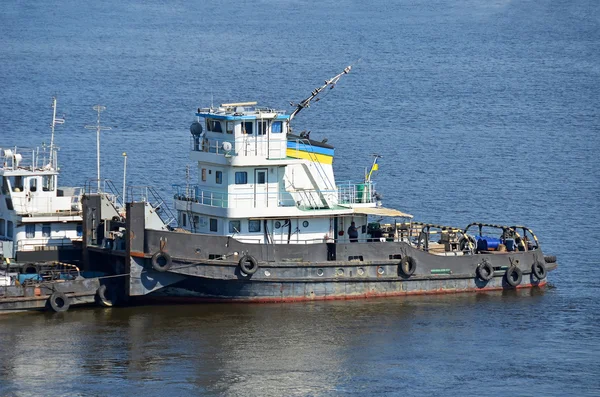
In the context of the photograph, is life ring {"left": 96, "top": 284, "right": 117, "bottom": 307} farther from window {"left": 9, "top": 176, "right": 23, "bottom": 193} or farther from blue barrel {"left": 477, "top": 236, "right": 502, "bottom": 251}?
blue barrel {"left": 477, "top": 236, "right": 502, "bottom": 251}

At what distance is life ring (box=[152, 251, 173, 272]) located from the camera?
149ft

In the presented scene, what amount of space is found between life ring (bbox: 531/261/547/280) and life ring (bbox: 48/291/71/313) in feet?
51.5

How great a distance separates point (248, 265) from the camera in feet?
151

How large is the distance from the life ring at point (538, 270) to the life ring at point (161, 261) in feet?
41.7

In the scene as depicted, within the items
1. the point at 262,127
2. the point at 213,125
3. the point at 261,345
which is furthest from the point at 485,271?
the point at 213,125

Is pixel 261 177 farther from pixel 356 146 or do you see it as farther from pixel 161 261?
pixel 356 146

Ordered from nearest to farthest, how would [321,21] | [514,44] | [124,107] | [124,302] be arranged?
[124,302], [124,107], [514,44], [321,21]

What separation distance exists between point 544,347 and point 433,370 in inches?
168

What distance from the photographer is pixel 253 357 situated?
4147 cm

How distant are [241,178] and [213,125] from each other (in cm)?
207

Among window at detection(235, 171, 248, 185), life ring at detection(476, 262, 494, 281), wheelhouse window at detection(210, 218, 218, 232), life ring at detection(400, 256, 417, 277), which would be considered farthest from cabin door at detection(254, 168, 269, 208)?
life ring at detection(476, 262, 494, 281)

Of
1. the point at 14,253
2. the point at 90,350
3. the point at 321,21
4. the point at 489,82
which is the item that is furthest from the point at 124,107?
the point at 321,21

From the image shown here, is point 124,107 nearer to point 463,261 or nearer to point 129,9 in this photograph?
point 463,261

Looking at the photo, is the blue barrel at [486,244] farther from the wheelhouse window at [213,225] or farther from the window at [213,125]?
the window at [213,125]
